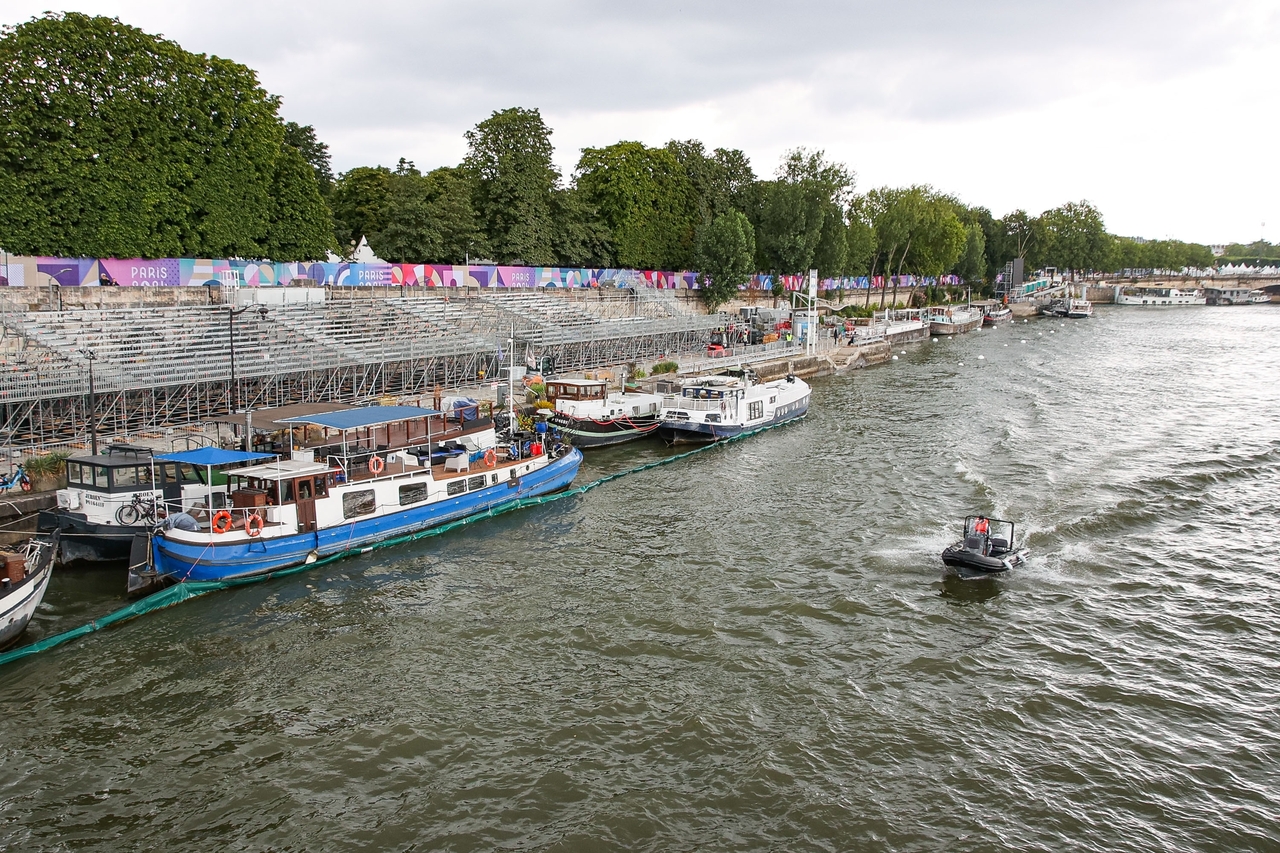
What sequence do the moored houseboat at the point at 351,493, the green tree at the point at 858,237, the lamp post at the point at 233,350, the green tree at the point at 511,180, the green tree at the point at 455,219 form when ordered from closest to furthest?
the moored houseboat at the point at 351,493 < the lamp post at the point at 233,350 < the green tree at the point at 455,219 < the green tree at the point at 511,180 < the green tree at the point at 858,237

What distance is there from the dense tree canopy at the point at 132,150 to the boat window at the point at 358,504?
101ft

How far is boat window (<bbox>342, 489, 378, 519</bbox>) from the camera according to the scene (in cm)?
3148

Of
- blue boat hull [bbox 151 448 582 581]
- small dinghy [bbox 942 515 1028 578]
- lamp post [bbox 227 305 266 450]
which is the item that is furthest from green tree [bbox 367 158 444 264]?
small dinghy [bbox 942 515 1028 578]

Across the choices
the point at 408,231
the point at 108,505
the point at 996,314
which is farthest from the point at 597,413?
the point at 996,314

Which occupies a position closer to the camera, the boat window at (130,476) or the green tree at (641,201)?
the boat window at (130,476)

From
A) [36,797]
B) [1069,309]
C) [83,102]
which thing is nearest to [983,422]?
[36,797]

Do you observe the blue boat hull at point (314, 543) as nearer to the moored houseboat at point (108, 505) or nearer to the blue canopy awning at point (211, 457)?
the moored houseboat at point (108, 505)

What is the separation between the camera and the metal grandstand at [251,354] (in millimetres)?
37219

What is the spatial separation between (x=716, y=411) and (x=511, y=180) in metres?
39.2

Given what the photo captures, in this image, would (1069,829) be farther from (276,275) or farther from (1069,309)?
(1069,309)

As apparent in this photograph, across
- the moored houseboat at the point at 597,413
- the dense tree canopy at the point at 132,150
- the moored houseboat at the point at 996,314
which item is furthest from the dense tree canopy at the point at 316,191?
the moored houseboat at the point at 597,413

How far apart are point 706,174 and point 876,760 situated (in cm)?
9784

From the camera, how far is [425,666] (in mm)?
23328

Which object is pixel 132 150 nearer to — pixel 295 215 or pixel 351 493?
pixel 295 215
